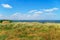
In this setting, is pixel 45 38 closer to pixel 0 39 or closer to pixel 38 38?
pixel 38 38

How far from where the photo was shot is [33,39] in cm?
1280

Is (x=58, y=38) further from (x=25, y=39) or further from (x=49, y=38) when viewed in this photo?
(x=25, y=39)

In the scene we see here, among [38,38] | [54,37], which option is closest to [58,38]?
[54,37]

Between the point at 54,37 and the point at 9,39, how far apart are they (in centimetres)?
390

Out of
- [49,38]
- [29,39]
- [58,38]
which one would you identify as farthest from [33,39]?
[58,38]

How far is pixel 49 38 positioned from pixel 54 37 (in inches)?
21.6

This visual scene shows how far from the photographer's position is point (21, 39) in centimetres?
1288

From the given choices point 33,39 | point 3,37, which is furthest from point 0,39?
point 33,39

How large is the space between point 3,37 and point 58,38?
474cm

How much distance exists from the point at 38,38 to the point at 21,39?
1.43 m

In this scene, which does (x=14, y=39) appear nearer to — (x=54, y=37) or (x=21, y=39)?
(x=21, y=39)

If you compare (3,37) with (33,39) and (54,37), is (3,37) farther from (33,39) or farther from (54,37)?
(54,37)

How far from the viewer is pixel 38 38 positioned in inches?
509

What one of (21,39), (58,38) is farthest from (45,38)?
(21,39)
